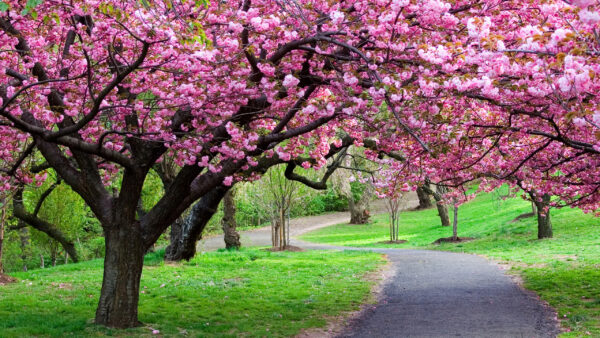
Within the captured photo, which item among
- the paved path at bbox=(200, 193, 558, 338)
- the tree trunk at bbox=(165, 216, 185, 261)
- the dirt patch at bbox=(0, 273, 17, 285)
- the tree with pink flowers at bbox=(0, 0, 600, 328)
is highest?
the tree with pink flowers at bbox=(0, 0, 600, 328)

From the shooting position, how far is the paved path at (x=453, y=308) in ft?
25.9

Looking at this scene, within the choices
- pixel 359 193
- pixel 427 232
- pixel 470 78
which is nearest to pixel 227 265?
pixel 470 78

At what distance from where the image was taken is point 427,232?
3247cm

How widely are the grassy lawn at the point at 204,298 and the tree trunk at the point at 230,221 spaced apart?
321cm

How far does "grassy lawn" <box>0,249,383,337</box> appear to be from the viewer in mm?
8086

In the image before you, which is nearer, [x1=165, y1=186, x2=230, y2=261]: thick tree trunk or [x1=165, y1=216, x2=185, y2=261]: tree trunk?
[x1=165, y1=186, x2=230, y2=261]: thick tree trunk

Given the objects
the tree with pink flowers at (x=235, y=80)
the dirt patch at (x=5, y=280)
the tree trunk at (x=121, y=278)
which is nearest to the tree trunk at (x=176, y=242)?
the dirt patch at (x=5, y=280)

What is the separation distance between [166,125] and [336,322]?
14.3 ft

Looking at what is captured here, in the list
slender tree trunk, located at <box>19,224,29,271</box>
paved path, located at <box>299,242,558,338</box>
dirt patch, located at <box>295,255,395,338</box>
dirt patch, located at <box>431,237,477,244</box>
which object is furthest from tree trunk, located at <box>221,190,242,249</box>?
slender tree trunk, located at <box>19,224,29,271</box>

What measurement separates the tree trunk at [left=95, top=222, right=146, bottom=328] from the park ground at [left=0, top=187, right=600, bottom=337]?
27 cm

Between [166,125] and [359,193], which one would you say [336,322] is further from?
[359,193]

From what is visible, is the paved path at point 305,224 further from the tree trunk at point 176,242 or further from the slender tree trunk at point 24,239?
the tree trunk at point 176,242

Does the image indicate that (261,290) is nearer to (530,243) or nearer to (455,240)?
(530,243)

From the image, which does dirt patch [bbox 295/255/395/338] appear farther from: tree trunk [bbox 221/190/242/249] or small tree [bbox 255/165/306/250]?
small tree [bbox 255/165/306/250]
